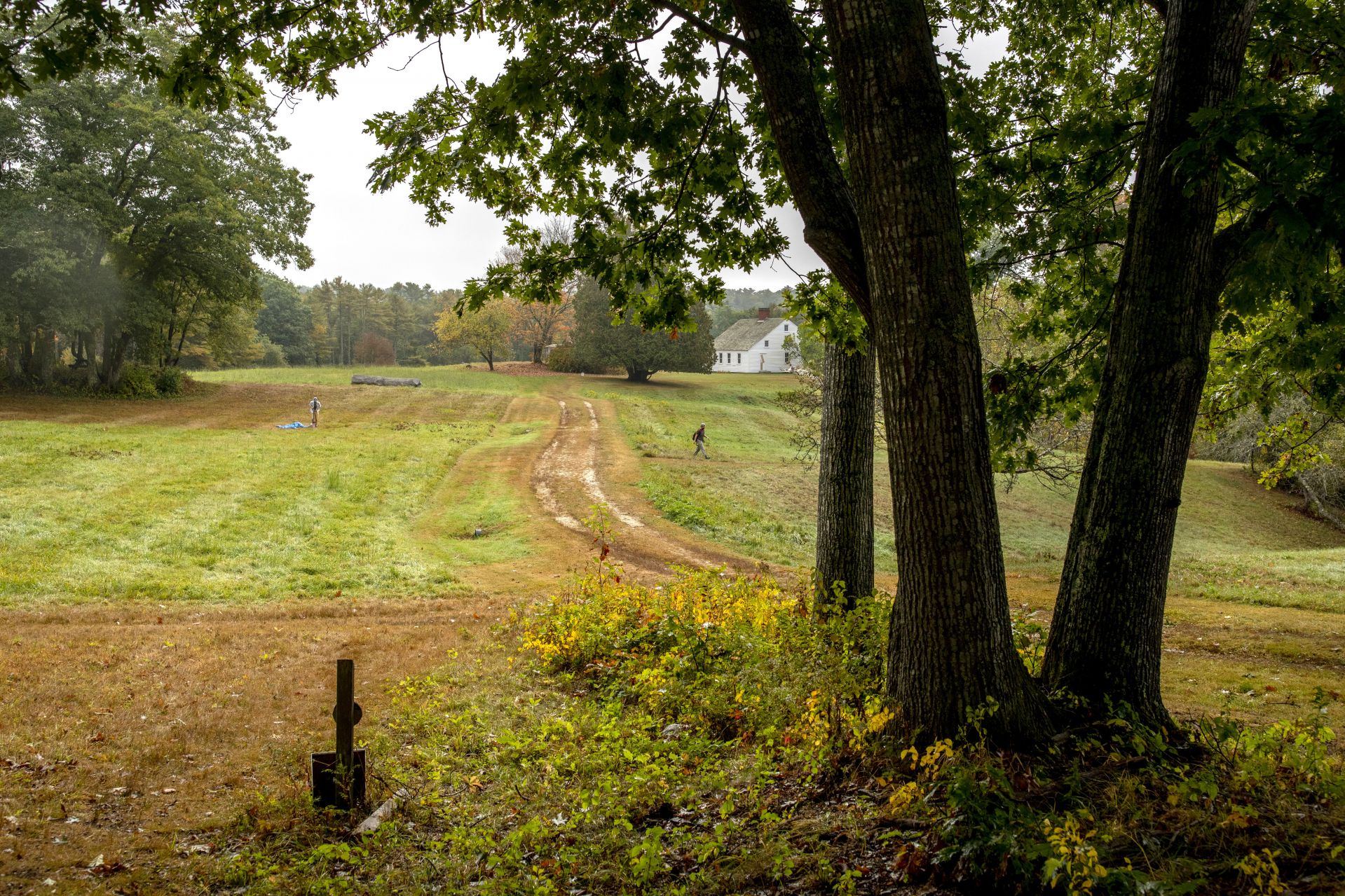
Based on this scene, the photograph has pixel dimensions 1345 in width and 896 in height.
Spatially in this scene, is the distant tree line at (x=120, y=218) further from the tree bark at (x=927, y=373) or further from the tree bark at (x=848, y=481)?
the tree bark at (x=927, y=373)

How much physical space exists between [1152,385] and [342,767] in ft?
20.1

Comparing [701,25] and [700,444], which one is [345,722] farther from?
[700,444]

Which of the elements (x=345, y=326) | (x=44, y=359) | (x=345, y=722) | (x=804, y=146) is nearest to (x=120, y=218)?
(x=44, y=359)

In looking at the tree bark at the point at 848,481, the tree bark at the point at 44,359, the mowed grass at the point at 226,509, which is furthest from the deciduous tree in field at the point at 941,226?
the tree bark at the point at 44,359

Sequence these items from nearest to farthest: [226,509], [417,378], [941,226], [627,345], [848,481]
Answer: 1. [941,226]
2. [848,481]
3. [226,509]
4. [627,345]
5. [417,378]

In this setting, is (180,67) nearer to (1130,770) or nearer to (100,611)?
(1130,770)

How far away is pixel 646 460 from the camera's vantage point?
30.0 m

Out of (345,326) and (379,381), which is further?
(345,326)

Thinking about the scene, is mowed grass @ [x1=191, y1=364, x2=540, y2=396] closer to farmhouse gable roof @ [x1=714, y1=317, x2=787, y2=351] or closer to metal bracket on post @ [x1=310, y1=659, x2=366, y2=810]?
farmhouse gable roof @ [x1=714, y1=317, x2=787, y2=351]

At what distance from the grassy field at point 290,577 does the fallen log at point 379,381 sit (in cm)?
1404

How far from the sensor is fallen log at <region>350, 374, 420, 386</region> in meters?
53.4

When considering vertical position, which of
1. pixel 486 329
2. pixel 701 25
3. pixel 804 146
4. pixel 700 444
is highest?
pixel 486 329

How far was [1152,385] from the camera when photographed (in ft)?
14.8

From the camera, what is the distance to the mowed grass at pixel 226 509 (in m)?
14.1
